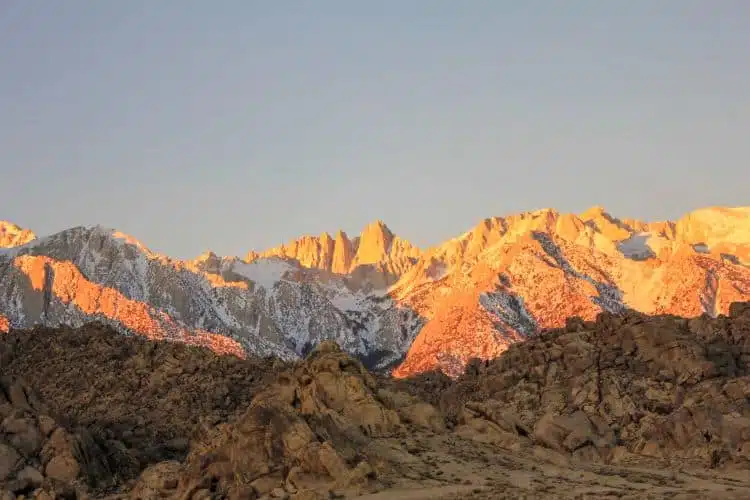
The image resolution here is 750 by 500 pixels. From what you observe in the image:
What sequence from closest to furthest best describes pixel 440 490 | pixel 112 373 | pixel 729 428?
pixel 440 490
pixel 729 428
pixel 112 373

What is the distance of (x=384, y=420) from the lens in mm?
44875

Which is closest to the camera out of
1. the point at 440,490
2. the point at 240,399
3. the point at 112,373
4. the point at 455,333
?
the point at 440,490

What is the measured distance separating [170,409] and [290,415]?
44381 mm

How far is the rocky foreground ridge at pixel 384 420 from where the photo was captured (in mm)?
39281

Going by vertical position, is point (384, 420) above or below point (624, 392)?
below

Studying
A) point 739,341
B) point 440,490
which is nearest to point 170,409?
point 739,341

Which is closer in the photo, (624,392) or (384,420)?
(384,420)

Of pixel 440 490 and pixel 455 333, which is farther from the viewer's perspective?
pixel 455 333

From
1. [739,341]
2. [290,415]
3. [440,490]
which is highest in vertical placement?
[739,341]

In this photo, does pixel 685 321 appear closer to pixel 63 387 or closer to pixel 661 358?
pixel 661 358

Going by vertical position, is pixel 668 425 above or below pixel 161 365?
below

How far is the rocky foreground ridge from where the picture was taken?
3928 centimetres

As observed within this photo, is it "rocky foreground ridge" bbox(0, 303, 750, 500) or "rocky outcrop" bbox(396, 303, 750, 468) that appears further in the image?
"rocky outcrop" bbox(396, 303, 750, 468)

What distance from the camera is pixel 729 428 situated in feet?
175
